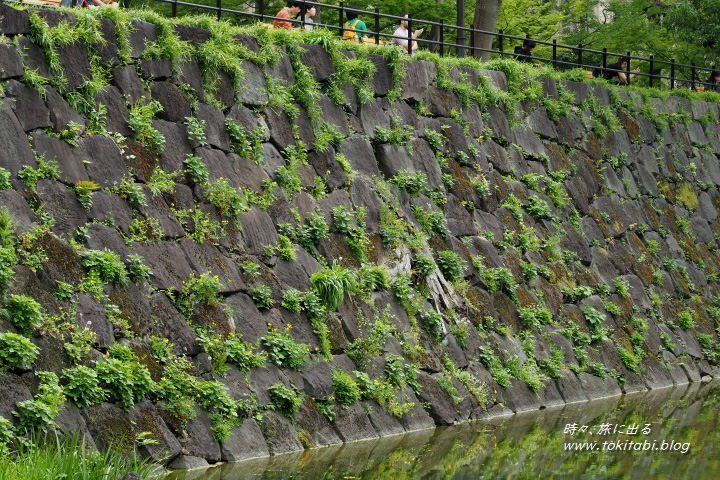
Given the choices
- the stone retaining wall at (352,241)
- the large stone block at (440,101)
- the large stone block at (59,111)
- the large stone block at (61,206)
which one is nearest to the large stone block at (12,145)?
the stone retaining wall at (352,241)

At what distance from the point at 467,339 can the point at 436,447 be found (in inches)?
118

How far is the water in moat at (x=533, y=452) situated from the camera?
30.8ft

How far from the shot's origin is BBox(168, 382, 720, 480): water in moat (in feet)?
30.8

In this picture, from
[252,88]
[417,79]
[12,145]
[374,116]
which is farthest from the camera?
[417,79]

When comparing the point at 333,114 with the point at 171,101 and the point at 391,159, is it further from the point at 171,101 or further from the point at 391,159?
the point at 171,101

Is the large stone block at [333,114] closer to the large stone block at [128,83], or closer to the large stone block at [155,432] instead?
the large stone block at [128,83]

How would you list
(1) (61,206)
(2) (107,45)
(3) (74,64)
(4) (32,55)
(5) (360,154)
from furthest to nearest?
(5) (360,154) < (2) (107,45) < (3) (74,64) < (4) (32,55) < (1) (61,206)

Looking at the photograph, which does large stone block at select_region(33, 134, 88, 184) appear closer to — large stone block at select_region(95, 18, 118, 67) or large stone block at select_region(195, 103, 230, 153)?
large stone block at select_region(95, 18, 118, 67)

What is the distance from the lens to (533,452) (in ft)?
35.3

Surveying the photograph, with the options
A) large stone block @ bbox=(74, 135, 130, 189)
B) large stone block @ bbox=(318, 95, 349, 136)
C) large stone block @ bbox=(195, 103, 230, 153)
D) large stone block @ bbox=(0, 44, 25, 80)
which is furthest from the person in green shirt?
large stone block @ bbox=(0, 44, 25, 80)

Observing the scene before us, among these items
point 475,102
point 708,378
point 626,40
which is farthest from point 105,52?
point 626,40

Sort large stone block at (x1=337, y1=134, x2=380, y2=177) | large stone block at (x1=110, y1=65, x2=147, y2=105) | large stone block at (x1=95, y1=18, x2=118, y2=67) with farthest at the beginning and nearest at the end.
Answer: large stone block at (x1=337, y1=134, x2=380, y2=177), large stone block at (x1=110, y1=65, x2=147, y2=105), large stone block at (x1=95, y1=18, x2=118, y2=67)

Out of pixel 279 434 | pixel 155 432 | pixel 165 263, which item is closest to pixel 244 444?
pixel 279 434

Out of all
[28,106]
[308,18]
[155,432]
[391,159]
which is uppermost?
[308,18]
